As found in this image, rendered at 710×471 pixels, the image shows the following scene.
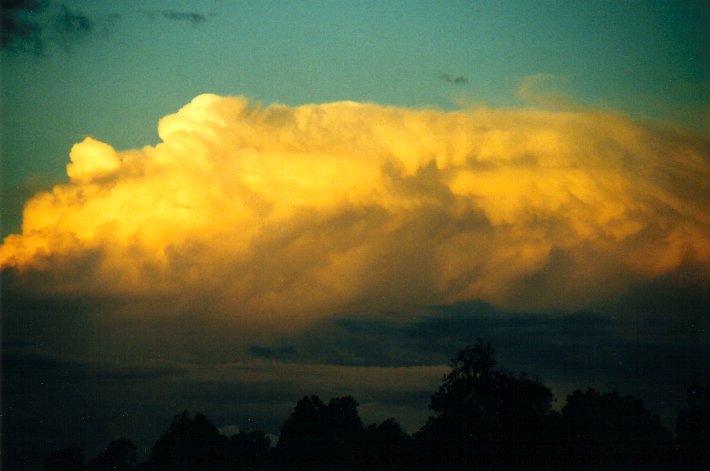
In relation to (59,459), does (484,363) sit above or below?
above

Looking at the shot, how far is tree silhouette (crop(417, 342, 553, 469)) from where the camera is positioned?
77.2 meters

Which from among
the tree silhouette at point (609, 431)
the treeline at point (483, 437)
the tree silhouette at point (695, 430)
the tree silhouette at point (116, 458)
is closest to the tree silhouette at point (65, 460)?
the tree silhouette at point (116, 458)

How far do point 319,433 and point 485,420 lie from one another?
5145 centimetres


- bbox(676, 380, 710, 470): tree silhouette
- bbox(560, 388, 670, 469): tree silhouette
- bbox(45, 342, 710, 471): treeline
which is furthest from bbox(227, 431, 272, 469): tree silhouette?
bbox(676, 380, 710, 470): tree silhouette

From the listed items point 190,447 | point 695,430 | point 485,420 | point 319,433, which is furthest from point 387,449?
point 190,447

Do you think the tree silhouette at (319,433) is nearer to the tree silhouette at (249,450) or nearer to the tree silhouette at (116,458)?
the tree silhouette at (249,450)

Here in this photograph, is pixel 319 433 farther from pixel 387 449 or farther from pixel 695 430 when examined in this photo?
pixel 695 430

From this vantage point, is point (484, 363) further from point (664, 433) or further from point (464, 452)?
point (664, 433)

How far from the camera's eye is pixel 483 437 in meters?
77.8

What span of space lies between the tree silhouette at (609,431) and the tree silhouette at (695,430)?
2152mm

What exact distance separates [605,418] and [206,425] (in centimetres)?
5318

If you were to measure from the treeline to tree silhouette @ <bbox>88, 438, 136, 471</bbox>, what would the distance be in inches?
774

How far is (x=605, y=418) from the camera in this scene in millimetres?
110562

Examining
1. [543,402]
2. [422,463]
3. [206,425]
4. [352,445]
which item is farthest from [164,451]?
[543,402]
